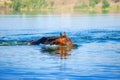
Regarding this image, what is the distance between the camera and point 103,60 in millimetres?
29438

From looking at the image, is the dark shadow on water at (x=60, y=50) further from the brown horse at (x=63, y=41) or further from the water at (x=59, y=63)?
the brown horse at (x=63, y=41)

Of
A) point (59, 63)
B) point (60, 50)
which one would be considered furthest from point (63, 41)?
point (59, 63)

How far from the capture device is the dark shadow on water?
3309 cm

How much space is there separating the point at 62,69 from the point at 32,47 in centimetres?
1303

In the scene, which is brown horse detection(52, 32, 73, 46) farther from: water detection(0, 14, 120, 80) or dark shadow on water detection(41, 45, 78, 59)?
water detection(0, 14, 120, 80)

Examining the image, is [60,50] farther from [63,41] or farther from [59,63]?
[59,63]

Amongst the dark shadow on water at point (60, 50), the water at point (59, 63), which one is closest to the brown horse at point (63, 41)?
the dark shadow on water at point (60, 50)

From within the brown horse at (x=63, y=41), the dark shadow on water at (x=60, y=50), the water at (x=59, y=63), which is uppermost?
the brown horse at (x=63, y=41)

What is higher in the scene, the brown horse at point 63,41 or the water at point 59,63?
the brown horse at point 63,41

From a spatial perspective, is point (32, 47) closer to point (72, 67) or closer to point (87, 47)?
point (87, 47)

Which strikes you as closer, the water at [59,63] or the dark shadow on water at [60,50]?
the water at [59,63]

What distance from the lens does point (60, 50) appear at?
35906mm

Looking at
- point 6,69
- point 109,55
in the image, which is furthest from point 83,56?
point 6,69

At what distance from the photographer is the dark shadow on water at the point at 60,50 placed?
33094 millimetres
